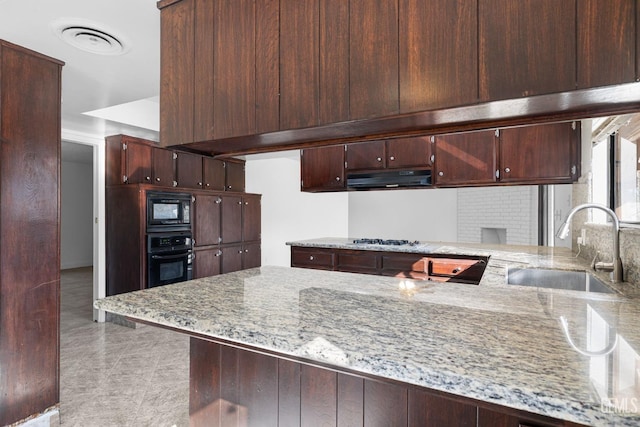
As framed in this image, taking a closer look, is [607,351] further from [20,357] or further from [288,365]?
[20,357]

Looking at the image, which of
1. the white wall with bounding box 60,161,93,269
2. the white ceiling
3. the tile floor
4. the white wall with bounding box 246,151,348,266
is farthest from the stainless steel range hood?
the white wall with bounding box 60,161,93,269

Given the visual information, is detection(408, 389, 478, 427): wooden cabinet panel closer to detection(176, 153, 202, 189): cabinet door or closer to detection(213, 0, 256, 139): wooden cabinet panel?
detection(213, 0, 256, 139): wooden cabinet panel

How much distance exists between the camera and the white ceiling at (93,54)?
1706 millimetres

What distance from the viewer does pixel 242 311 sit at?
1114mm

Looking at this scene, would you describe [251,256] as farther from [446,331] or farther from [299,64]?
[446,331]

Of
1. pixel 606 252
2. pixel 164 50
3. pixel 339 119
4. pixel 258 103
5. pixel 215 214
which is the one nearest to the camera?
pixel 339 119

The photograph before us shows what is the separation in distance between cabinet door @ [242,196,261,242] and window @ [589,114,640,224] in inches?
169

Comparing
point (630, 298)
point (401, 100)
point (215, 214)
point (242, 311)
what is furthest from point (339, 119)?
point (215, 214)

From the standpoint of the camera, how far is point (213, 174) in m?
5.14

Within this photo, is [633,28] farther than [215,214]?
No

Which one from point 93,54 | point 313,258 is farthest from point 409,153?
point 93,54

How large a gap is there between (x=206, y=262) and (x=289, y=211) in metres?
3.12

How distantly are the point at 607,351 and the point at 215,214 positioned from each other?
4.62 metres

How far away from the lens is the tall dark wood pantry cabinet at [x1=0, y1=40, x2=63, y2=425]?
1.89 metres
